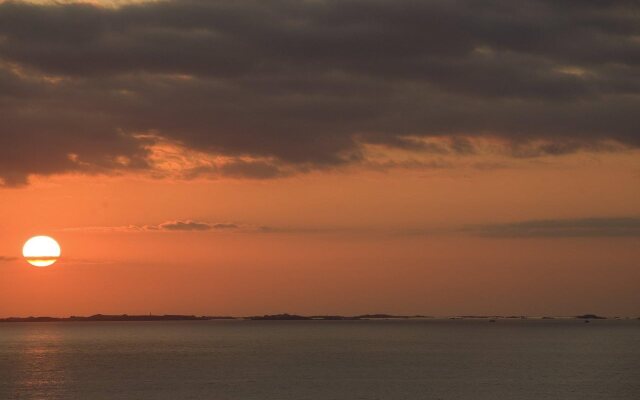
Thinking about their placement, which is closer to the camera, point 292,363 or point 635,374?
point 635,374

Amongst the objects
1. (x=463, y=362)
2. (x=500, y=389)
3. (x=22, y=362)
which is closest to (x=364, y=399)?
(x=500, y=389)

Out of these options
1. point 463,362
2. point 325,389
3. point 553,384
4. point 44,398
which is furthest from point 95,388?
point 463,362

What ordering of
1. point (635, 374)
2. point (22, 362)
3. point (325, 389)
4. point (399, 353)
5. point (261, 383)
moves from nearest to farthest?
1. point (325, 389)
2. point (261, 383)
3. point (635, 374)
4. point (22, 362)
5. point (399, 353)

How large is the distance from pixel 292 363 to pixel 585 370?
163ft

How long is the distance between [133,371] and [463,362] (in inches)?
2304

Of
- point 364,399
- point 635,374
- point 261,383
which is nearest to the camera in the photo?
point 364,399

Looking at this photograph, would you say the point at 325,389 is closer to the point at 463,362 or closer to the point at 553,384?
the point at 553,384

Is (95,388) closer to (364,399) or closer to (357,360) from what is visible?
(364,399)

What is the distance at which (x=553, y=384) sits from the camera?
119 m

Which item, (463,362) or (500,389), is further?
(463,362)

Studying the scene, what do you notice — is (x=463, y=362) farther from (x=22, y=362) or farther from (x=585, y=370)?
(x=22, y=362)

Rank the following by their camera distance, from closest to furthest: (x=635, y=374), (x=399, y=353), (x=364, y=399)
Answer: (x=364, y=399)
(x=635, y=374)
(x=399, y=353)

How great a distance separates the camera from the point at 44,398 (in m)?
105

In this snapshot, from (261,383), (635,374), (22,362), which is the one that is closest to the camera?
(261,383)
